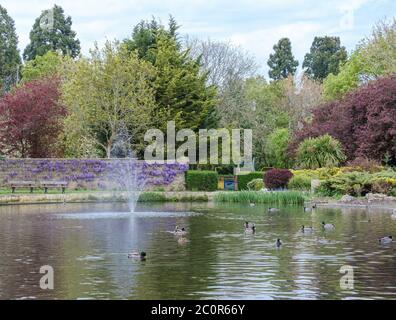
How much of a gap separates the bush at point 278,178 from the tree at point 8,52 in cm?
3728

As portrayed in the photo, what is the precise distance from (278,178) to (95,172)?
1049cm

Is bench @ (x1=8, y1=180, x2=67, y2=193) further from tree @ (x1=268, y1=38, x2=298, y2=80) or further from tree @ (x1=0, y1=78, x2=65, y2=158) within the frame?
tree @ (x1=268, y1=38, x2=298, y2=80)

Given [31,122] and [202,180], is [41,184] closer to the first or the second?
[31,122]

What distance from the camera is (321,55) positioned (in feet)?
285

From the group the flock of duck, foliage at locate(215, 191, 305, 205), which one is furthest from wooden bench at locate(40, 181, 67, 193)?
the flock of duck

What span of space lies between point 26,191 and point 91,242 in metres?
21.3

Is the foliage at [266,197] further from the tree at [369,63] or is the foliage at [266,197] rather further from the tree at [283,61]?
the tree at [283,61]

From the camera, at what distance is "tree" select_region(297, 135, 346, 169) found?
39875 mm

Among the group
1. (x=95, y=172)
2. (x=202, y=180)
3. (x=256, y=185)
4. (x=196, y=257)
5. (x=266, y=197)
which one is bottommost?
(x=196, y=257)

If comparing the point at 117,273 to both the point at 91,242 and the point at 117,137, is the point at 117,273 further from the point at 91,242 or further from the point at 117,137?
the point at 117,137

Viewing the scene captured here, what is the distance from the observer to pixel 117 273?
1355 centimetres

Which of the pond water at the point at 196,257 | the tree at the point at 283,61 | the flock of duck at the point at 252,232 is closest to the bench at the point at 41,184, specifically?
the pond water at the point at 196,257

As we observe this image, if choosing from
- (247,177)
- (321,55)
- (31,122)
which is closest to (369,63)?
(247,177)

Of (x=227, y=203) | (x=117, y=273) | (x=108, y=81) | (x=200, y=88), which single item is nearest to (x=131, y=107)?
(x=108, y=81)
